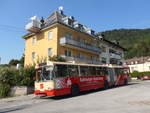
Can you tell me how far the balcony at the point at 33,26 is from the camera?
29.2 metres

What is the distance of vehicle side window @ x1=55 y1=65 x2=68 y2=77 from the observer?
13294mm

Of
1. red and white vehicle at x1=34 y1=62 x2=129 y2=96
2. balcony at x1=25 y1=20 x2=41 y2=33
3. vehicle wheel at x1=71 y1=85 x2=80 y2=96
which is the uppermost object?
→ balcony at x1=25 y1=20 x2=41 y2=33

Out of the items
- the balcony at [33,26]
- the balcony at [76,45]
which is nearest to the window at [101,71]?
the balcony at [76,45]

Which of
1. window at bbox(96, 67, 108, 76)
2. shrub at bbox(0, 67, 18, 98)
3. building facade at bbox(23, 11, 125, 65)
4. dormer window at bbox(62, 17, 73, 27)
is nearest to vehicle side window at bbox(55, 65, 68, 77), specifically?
window at bbox(96, 67, 108, 76)

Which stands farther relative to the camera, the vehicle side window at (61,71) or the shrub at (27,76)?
the shrub at (27,76)

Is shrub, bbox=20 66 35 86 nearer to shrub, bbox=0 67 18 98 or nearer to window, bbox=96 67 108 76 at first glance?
shrub, bbox=0 67 18 98

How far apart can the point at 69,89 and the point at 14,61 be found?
53.2 metres

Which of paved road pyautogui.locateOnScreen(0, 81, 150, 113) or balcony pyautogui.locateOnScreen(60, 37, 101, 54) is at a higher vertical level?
balcony pyautogui.locateOnScreen(60, 37, 101, 54)

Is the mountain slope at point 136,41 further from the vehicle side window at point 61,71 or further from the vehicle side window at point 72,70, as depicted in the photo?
the vehicle side window at point 61,71

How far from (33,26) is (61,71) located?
17952 millimetres

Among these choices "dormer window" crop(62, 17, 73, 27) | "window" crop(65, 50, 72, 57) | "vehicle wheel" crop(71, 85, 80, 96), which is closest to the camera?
"vehicle wheel" crop(71, 85, 80, 96)

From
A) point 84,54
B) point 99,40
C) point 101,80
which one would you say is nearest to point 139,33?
point 99,40

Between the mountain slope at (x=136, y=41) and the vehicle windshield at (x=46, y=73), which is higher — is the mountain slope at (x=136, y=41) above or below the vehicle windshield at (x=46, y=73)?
above

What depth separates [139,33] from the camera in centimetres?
9569
